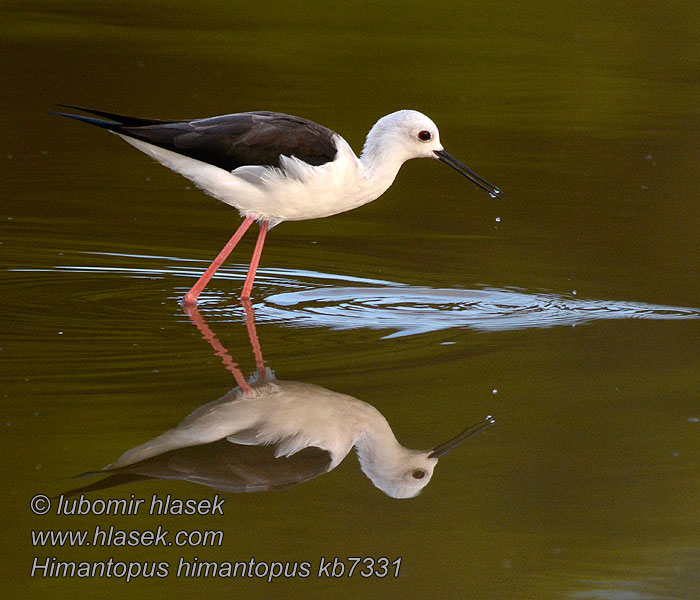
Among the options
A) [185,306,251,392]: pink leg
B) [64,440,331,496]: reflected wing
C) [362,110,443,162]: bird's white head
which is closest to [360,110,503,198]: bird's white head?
[362,110,443,162]: bird's white head

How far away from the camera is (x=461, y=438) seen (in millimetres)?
6094

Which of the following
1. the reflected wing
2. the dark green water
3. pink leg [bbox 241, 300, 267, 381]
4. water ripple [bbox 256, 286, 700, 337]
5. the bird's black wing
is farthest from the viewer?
the bird's black wing

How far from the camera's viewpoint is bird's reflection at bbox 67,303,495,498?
5.46m

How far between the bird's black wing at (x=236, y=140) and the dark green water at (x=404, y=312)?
93cm

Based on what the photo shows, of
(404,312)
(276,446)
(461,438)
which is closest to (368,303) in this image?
(404,312)

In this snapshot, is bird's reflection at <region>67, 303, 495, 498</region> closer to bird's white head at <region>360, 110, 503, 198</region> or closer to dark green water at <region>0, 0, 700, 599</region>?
dark green water at <region>0, 0, 700, 599</region>

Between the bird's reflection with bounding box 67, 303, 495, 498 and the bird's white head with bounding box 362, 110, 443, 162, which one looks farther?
the bird's white head with bounding box 362, 110, 443, 162

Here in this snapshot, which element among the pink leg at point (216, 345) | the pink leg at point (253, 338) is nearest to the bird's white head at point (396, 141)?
the pink leg at point (253, 338)

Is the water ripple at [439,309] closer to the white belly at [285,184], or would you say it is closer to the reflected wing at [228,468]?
the white belly at [285,184]

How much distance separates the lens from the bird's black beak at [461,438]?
19.4ft

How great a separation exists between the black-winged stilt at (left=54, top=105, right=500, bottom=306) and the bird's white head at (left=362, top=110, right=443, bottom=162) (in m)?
0.02

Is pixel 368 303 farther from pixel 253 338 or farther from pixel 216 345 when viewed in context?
→ pixel 216 345

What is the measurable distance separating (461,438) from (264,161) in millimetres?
2651

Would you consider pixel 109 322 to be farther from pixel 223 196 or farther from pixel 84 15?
pixel 84 15
